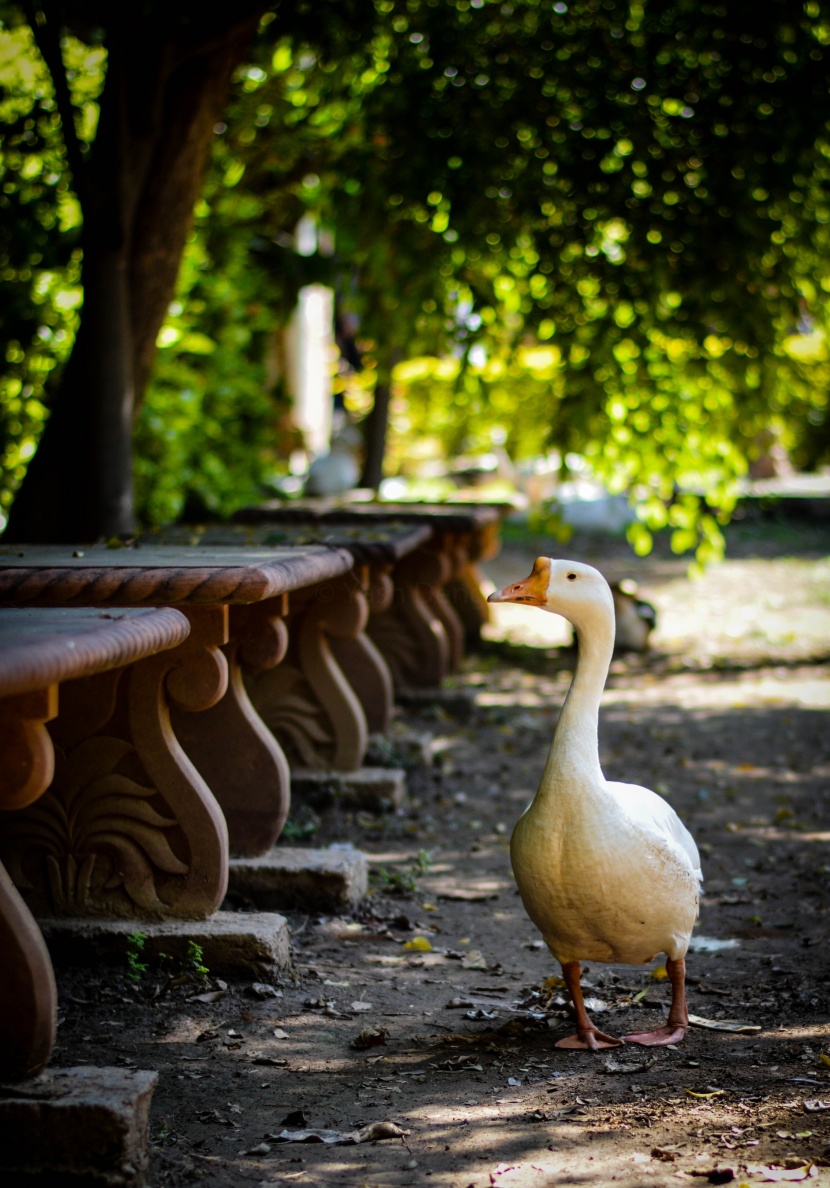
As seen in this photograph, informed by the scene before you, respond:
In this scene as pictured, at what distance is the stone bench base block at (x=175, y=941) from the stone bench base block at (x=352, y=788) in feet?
5.18

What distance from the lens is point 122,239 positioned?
5805 millimetres

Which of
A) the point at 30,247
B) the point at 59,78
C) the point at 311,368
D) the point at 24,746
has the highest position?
the point at 311,368

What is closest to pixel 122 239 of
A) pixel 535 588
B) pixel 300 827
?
pixel 300 827

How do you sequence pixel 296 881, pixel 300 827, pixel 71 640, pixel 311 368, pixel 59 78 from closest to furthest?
pixel 71 640 < pixel 296 881 < pixel 300 827 < pixel 59 78 < pixel 311 368

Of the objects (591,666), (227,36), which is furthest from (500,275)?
(591,666)

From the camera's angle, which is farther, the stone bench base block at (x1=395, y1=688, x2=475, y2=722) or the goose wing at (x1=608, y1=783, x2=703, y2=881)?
the stone bench base block at (x1=395, y1=688, x2=475, y2=722)

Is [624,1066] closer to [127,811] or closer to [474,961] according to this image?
[474,961]

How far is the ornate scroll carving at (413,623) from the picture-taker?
6742 mm

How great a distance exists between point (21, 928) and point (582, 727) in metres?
1.37

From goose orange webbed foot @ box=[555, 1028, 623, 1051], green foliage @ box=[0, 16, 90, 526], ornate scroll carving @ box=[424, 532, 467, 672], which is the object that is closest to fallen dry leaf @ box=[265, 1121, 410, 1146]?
goose orange webbed foot @ box=[555, 1028, 623, 1051]

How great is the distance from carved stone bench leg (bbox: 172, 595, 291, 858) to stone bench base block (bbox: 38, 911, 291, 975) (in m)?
0.50

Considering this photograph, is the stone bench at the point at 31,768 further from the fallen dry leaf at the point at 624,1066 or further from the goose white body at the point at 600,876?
the fallen dry leaf at the point at 624,1066

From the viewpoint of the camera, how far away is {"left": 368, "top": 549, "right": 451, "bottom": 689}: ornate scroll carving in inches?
265

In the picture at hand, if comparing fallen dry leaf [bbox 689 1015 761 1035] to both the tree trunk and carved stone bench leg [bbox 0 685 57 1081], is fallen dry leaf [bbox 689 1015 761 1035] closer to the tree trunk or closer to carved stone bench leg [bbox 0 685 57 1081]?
carved stone bench leg [bbox 0 685 57 1081]
